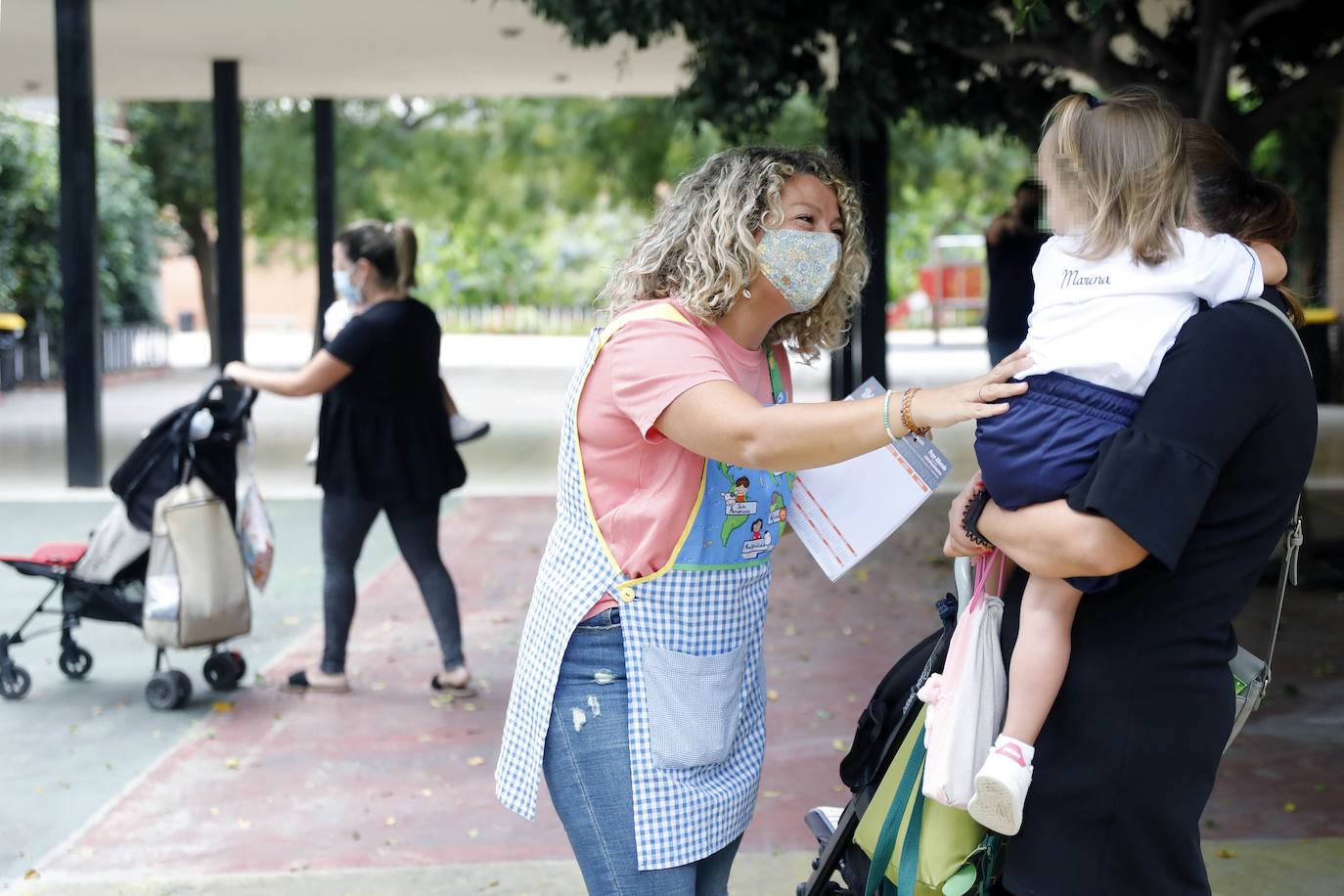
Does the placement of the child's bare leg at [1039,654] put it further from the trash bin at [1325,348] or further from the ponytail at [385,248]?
the trash bin at [1325,348]

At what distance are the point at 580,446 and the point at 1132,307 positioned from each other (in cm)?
92

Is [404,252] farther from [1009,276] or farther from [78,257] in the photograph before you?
[78,257]

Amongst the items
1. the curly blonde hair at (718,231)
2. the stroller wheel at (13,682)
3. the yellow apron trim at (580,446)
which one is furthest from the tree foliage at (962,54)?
the yellow apron trim at (580,446)

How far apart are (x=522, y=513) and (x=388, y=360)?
513 centimetres

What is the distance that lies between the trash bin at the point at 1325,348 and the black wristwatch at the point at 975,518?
17.0 m

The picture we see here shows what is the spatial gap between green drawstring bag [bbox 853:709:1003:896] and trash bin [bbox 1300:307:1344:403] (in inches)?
668

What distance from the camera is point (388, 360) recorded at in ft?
20.7

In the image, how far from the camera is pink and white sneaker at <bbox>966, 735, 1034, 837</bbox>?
2.19 metres

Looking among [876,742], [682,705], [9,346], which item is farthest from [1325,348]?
[9,346]

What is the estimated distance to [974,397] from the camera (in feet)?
7.07

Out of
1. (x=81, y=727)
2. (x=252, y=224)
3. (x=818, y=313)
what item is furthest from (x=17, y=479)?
(x=252, y=224)

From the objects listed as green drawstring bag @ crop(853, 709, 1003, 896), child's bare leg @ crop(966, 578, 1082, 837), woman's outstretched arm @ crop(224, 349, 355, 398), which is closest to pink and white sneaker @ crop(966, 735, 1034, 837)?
child's bare leg @ crop(966, 578, 1082, 837)

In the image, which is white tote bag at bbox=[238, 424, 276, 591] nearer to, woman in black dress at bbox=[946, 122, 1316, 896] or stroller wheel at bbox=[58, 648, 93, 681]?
stroller wheel at bbox=[58, 648, 93, 681]

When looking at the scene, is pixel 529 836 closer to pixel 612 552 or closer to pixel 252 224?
pixel 612 552
